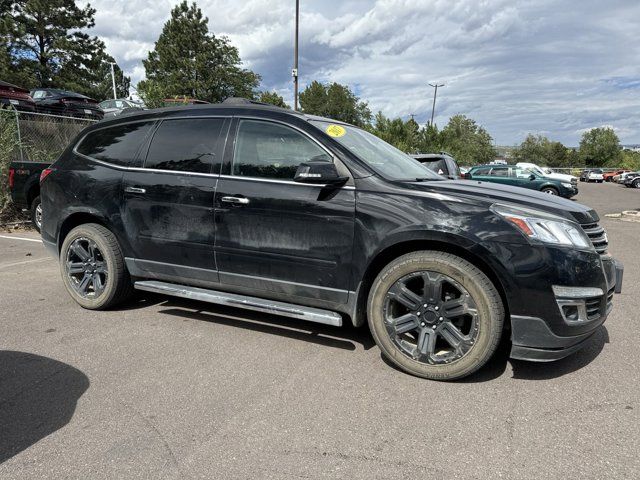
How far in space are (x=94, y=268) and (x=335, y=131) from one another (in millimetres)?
2654

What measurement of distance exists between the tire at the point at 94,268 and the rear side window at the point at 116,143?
0.68 metres

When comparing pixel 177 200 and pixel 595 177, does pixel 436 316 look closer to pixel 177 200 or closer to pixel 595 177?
pixel 177 200

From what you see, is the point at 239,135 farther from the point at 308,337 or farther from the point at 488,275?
the point at 488,275

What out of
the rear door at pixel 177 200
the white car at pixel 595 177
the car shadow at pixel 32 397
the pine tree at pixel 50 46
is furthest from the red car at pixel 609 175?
the car shadow at pixel 32 397

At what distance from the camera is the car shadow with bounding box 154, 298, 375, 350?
3.82 metres

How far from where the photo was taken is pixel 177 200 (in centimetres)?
388

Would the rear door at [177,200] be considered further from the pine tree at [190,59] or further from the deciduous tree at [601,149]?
the deciduous tree at [601,149]

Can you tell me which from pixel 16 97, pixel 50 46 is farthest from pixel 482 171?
pixel 50 46

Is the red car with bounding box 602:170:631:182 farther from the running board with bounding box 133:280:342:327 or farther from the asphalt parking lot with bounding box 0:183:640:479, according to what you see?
the running board with bounding box 133:280:342:327

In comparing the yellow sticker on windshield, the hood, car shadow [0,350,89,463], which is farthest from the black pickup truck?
the hood

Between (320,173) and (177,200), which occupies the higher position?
(320,173)

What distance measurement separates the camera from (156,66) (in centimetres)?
5197

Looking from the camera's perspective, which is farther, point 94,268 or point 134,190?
point 94,268

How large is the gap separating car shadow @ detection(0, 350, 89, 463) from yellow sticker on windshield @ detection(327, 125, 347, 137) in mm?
2502
